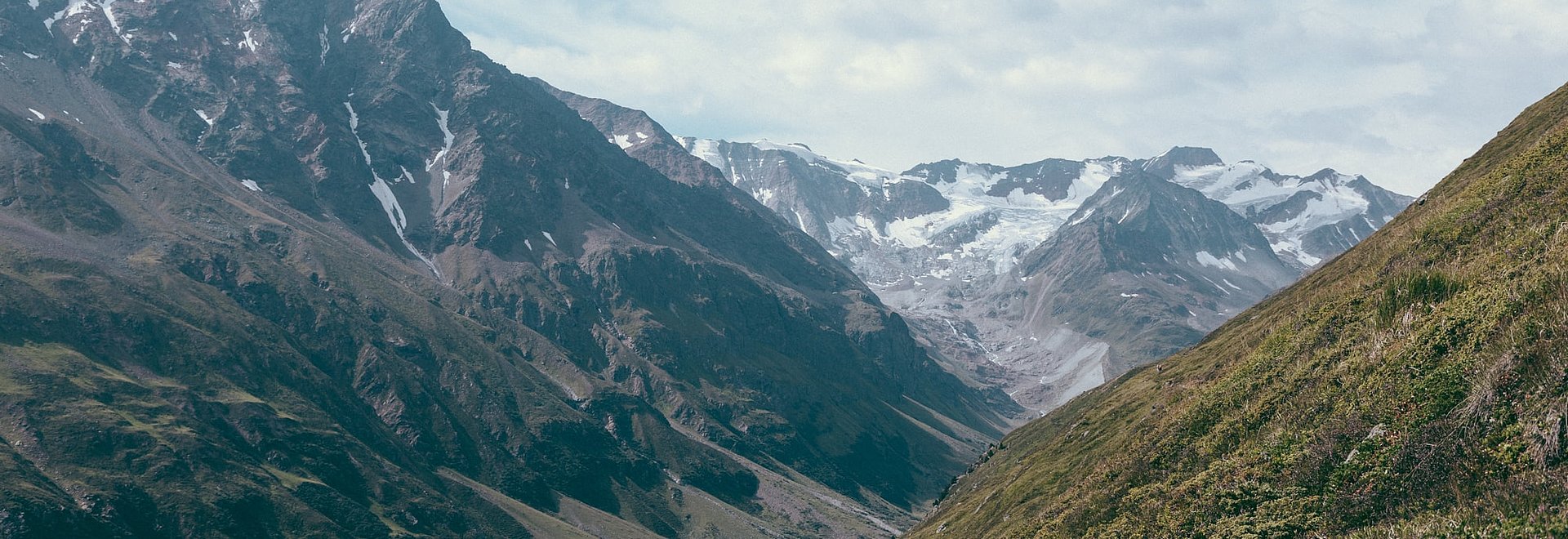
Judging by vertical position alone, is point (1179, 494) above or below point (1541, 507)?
below

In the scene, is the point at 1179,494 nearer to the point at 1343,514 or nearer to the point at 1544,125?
the point at 1343,514

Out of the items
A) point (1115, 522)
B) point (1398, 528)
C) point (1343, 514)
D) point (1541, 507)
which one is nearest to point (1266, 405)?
point (1115, 522)

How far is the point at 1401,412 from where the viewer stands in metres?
48.0

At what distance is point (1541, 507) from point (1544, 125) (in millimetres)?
115387

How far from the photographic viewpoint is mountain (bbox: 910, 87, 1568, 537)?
4044 cm

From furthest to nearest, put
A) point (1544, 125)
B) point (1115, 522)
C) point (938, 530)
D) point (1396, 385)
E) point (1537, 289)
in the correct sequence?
point (938, 530) → point (1544, 125) → point (1115, 522) → point (1396, 385) → point (1537, 289)

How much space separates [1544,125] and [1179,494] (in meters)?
98.8

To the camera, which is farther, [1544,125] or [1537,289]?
[1544,125]

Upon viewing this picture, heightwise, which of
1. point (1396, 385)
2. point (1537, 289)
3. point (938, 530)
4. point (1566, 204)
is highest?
point (1566, 204)

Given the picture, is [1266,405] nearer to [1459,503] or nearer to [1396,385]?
[1396,385]

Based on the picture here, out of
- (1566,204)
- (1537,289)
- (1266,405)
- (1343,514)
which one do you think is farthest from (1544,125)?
(1343,514)

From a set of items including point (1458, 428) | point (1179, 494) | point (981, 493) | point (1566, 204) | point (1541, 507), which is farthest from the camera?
point (981, 493)

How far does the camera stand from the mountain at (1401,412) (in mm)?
40438

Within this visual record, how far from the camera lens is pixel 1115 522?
228 feet
